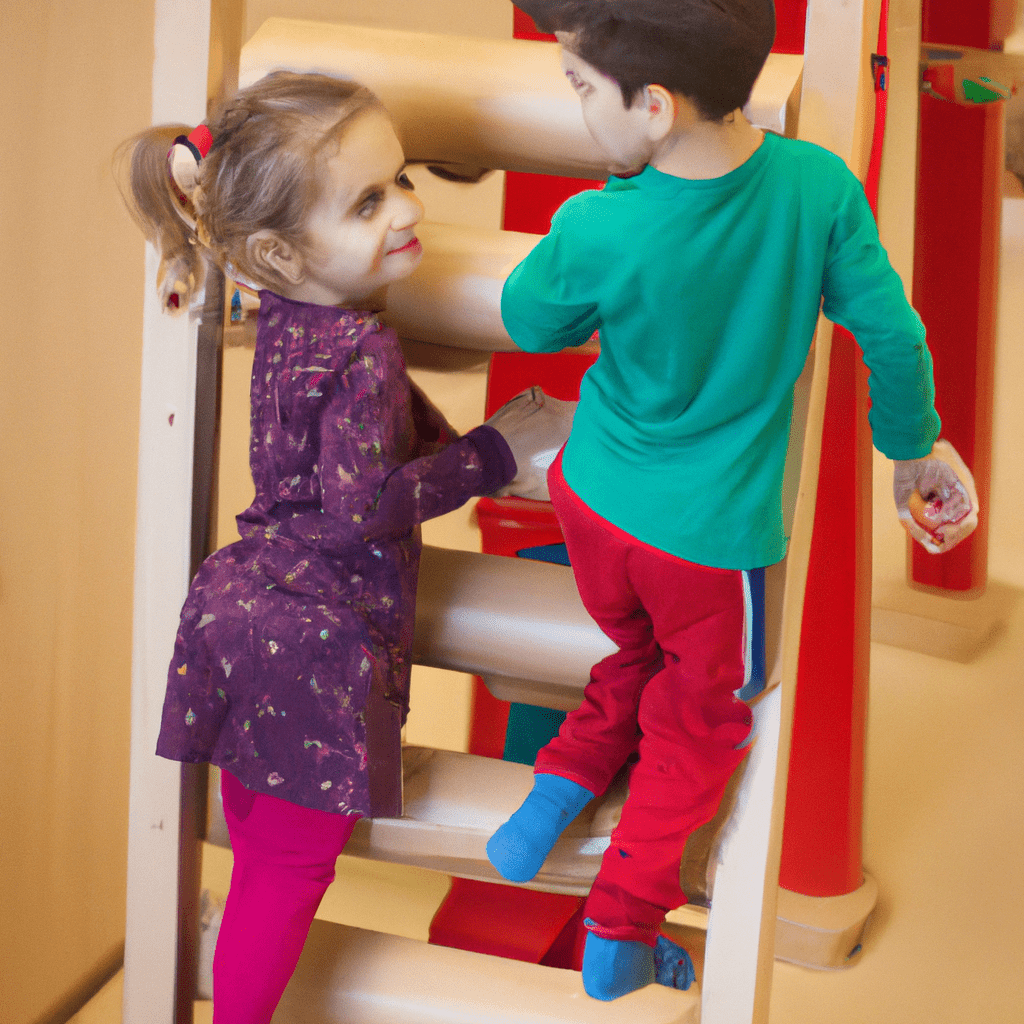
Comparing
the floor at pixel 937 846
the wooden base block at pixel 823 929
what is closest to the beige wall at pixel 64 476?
the floor at pixel 937 846

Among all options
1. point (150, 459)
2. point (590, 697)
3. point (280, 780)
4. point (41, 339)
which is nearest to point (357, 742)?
point (280, 780)

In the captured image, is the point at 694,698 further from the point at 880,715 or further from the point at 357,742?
the point at 880,715

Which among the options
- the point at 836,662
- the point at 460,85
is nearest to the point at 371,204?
the point at 460,85

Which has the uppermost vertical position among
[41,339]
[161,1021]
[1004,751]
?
[41,339]

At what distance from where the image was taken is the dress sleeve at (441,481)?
771 millimetres

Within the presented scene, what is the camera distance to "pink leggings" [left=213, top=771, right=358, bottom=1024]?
829 millimetres

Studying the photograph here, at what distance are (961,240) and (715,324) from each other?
93 cm

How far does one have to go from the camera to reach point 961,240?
144cm

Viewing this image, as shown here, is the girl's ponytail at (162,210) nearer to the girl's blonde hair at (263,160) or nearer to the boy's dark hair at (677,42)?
the girl's blonde hair at (263,160)

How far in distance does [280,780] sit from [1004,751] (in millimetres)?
1112

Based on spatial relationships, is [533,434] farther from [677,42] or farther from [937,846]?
[937,846]

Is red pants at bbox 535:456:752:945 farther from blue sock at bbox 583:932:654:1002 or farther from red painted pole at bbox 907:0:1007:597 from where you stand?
red painted pole at bbox 907:0:1007:597

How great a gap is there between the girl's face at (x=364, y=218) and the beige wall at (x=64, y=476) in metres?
0.39

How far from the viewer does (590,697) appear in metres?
0.84
